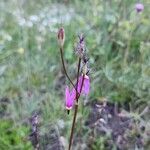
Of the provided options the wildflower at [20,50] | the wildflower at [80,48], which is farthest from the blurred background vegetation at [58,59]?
the wildflower at [80,48]

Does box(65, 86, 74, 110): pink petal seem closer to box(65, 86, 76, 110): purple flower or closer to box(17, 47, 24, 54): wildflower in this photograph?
box(65, 86, 76, 110): purple flower

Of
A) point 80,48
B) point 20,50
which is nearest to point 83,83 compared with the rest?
point 80,48

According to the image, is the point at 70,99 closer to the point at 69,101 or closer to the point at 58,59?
the point at 69,101

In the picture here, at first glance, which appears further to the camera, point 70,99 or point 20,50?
point 20,50

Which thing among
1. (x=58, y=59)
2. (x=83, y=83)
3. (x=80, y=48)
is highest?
(x=80, y=48)

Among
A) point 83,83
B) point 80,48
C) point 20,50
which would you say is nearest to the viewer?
point 80,48

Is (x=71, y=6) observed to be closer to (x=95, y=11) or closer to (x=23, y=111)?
(x=95, y=11)

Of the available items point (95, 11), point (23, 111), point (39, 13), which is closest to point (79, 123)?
point (23, 111)

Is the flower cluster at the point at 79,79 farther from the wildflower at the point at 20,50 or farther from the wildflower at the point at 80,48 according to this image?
the wildflower at the point at 20,50
